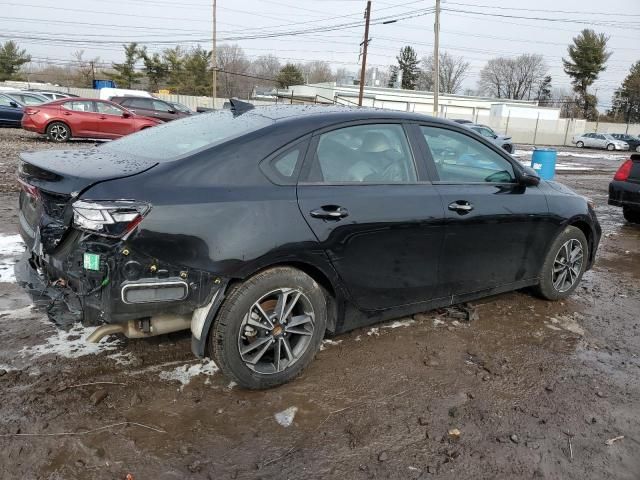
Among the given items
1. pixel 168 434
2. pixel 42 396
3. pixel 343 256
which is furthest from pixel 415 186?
pixel 42 396

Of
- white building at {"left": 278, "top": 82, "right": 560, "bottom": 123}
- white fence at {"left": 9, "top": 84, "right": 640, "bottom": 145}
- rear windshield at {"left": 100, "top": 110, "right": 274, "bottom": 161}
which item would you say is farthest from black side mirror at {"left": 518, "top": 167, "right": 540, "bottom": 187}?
white building at {"left": 278, "top": 82, "right": 560, "bottom": 123}

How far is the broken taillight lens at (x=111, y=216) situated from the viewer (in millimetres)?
2521

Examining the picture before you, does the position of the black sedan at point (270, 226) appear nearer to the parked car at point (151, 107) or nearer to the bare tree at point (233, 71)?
the parked car at point (151, 107)

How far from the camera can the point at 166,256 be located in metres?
2.60

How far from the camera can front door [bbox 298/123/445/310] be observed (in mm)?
3094

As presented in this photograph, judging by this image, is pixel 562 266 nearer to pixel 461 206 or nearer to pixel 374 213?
pixel 461 206

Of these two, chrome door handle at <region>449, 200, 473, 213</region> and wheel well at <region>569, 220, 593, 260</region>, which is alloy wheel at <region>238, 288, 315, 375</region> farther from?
wheel well at <region>569, 220, 593, 260</region>

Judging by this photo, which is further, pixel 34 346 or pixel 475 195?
pixel 475 195

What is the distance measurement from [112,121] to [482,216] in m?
14.6

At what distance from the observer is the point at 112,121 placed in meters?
15.9

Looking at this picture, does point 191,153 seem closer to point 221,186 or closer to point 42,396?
point 221,186

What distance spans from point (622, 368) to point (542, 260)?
1130 millimetres

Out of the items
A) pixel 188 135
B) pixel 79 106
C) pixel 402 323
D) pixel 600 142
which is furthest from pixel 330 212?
pixel 600 142

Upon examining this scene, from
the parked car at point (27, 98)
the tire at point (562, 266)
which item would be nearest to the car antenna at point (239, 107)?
the tire at point (562, 266)
